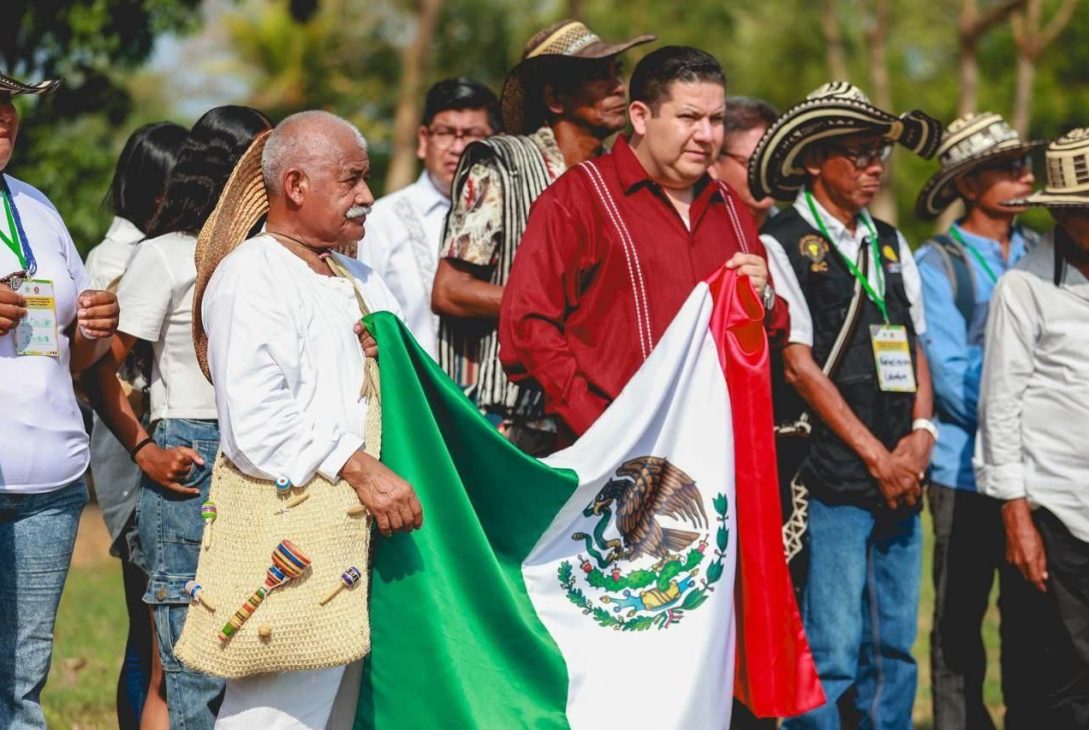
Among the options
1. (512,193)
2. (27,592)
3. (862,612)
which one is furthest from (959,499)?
(27,592)

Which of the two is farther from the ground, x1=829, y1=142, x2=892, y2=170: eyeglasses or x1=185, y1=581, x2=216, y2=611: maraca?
x1=829, y1=142, x2=892, y2=170: eyeglasses

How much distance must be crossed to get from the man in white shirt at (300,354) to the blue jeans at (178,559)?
0.58m

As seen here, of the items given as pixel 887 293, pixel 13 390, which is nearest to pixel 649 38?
pixel 887 293

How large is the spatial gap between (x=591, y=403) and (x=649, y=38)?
1682 mm

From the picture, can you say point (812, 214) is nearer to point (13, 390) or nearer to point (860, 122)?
point (860, 122)

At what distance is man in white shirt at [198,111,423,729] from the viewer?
166 inches

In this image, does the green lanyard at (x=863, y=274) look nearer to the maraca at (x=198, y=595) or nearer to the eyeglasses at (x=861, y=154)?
the eyeglasses at (x=861, y=154)

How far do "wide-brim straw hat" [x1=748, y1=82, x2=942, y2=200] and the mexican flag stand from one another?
120cm

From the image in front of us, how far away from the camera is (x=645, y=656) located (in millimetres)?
5020

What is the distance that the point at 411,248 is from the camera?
275 inches

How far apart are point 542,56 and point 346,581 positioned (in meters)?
2.72

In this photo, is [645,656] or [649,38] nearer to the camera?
[645,656]

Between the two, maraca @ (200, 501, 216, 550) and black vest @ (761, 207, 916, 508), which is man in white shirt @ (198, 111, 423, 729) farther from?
black vest @ (761, 207, 916, 508)

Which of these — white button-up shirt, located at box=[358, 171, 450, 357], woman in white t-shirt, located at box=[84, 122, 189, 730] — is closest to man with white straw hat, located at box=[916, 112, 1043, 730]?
white button-up shirt, located at box=[358, 171, 450, 357]
